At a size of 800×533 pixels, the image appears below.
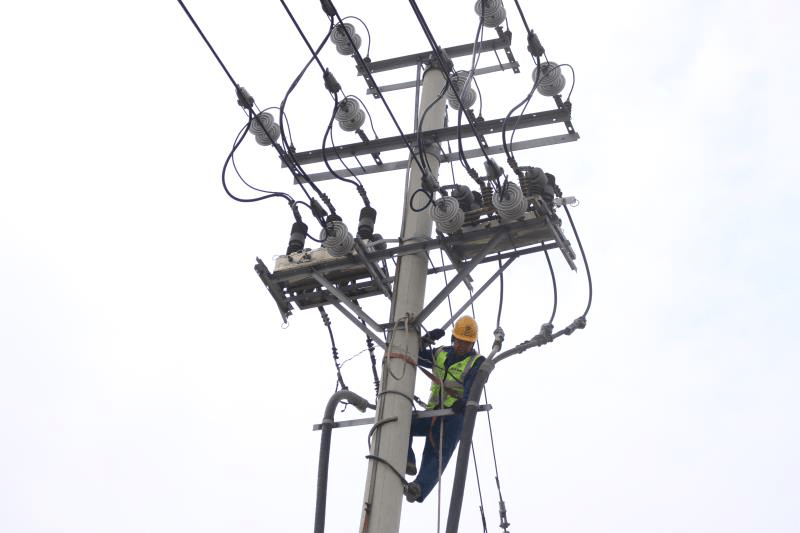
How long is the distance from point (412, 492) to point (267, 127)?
11.2ft

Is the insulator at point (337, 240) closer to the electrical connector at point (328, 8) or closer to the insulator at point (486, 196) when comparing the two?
the insulator at point (486, 196)

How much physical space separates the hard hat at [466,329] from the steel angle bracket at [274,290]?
4.87ft

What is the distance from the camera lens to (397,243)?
30.1 feet

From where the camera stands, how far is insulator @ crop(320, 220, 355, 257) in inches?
348

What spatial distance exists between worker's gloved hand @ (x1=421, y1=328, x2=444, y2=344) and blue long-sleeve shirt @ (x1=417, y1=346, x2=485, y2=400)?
0.09 metres

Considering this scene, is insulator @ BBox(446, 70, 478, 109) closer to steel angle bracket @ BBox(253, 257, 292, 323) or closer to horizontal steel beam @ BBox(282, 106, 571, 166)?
horizontal steel beam @ BBox(282, 106, 571, 166)

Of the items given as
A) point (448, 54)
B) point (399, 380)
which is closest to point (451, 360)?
point (399, 380)

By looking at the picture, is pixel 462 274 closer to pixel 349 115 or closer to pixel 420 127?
pixel 420 127

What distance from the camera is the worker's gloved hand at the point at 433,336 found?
8.95 m

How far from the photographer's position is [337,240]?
884 cm

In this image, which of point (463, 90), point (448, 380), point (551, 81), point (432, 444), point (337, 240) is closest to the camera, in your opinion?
point (337, 240)

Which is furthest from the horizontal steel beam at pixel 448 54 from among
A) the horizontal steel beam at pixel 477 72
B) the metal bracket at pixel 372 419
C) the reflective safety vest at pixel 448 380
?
the metal bracket at pixel 372 419

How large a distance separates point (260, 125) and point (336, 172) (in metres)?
0.90

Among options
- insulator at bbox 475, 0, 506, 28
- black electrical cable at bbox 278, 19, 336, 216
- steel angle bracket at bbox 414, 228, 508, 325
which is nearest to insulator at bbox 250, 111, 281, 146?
black electrical cable at bbox 278, 19, 336, 216
